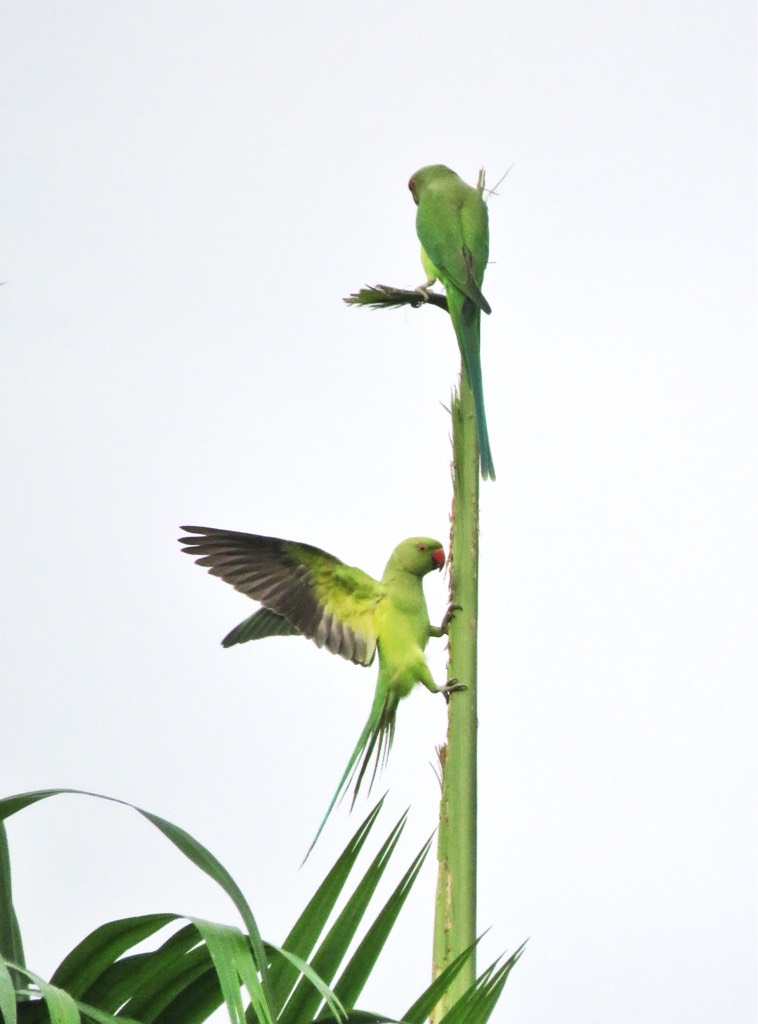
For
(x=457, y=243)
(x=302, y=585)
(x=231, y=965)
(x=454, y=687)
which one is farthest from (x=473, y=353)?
(x=231, y=965)

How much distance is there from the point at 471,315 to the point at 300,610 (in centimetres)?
59

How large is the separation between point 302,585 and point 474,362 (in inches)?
22.7

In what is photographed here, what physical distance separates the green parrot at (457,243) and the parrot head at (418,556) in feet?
1.36

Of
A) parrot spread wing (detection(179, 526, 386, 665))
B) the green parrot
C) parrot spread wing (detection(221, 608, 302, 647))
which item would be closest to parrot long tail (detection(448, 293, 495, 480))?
the green parrot

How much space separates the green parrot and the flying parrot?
43 cm

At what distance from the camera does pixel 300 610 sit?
230 cm

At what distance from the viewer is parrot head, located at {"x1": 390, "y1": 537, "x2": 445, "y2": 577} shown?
2.34m

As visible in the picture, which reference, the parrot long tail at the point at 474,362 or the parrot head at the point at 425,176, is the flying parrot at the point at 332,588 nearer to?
the parrot long tail at the point at 474,362

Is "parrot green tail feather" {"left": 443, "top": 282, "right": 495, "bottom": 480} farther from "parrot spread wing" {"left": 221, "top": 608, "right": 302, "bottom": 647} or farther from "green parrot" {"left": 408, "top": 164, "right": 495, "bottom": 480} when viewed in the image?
"parrot spread wing" {"left": 221, "top": 608, "right": 302, "bottom": 647}

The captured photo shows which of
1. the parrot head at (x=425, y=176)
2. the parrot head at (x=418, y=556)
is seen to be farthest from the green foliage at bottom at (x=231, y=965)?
the parrot head at (x=425, y=176)

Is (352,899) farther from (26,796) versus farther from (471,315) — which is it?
(471,315)

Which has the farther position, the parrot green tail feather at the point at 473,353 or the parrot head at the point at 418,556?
the parrot head at the point at 418,556

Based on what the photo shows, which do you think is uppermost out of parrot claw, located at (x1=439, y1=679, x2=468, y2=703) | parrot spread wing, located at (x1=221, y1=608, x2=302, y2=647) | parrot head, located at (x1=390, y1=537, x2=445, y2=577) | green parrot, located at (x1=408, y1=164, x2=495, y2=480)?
green parrot, located at (x1=408, y1=164, x2=495, y2=480)

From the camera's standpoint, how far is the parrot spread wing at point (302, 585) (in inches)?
90.5
